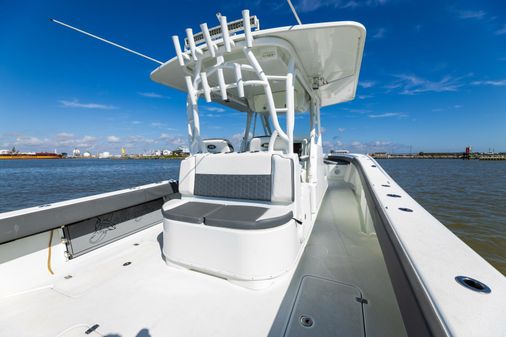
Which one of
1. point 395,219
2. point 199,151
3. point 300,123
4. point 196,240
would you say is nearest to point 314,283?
point 395,219

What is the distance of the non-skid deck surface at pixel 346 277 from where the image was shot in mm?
1220

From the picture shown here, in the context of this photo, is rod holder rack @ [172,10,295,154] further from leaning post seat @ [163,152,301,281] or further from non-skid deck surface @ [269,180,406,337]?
non-skid deck surface @ [269,180,406,337]

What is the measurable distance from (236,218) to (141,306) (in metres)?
0.86

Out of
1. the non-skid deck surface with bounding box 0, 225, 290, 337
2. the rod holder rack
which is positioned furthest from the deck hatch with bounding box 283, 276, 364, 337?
the rod holder rack

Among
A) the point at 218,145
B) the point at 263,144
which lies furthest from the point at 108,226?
the point at 263,144

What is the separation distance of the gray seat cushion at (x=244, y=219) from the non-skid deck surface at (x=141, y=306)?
0.48 m

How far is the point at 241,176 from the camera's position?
6.45 feet

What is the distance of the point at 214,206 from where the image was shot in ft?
6.24

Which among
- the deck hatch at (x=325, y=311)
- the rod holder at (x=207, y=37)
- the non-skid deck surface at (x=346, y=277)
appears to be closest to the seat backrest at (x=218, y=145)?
the rod holder at (x=207, y=37)

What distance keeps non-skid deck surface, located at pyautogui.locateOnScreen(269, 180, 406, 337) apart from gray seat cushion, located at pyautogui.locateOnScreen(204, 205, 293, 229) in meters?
0.52

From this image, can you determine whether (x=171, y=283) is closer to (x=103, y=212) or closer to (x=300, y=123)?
(x=103, y=212)

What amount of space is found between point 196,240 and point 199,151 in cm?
121

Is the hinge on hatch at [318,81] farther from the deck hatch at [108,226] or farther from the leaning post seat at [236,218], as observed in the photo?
the deck hatch at [108,226]

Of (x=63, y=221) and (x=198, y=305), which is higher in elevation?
(x=63, y=221)
